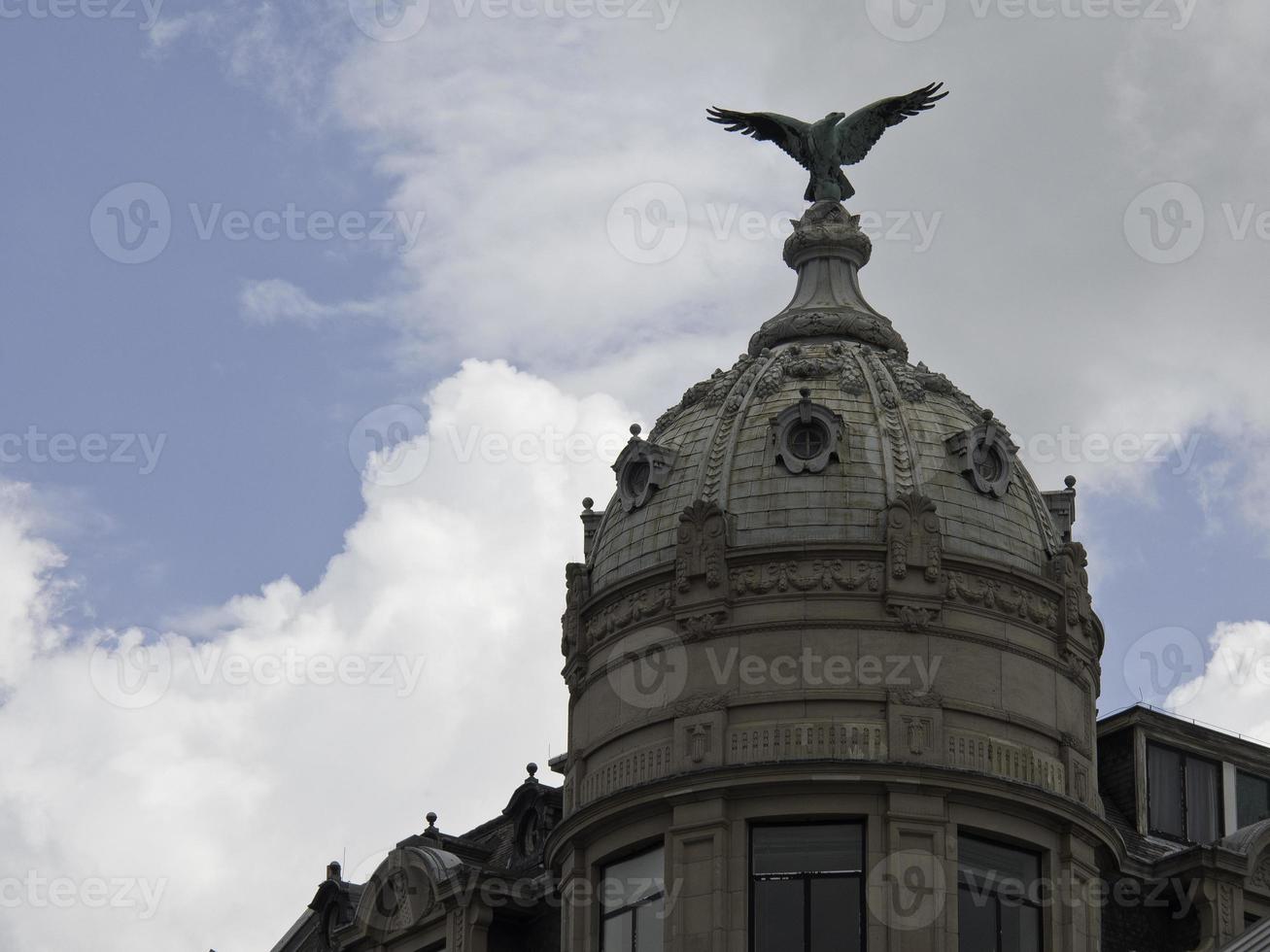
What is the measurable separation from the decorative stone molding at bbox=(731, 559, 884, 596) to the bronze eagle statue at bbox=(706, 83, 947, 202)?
12.0 meters

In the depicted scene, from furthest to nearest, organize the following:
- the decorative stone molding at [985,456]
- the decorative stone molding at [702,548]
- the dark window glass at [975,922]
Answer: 1. the decorative stone molding at [985,456]
2. the decorative stone molding at [702,548]
3. the dark window glass at [975,922]

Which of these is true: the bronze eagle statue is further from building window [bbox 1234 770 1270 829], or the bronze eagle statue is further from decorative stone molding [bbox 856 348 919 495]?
building window [bbox 1234 770 1270 829]

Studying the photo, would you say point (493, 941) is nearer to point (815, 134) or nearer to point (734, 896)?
point (734, 896)

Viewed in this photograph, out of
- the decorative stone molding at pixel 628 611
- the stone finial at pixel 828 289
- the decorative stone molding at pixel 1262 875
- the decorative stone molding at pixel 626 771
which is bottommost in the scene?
the decorative stone molding at pixel 1262 875

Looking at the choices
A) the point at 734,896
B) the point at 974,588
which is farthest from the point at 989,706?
the point at 734,896

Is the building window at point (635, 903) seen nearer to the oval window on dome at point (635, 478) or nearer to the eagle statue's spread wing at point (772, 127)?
the oval window on dome at point (635, 478)

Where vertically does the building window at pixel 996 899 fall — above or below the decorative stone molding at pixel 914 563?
below

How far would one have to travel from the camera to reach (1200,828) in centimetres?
6912

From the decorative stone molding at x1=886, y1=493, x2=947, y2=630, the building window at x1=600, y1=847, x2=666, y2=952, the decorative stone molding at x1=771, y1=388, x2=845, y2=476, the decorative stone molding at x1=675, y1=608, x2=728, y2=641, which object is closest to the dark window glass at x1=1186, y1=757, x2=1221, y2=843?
the decorative stone molding at x1=886, y1=493, x2=947, y2=630

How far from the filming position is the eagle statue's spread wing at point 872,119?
7206 cm

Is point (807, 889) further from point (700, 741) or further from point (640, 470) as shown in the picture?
point (640, 470)

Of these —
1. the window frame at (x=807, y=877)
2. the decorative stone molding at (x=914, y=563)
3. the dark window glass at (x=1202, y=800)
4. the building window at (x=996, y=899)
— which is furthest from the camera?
the dark window glass at (x=1202, y=800)

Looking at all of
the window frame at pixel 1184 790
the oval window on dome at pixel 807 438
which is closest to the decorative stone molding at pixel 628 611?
the oval window on dome at pixel 807 438

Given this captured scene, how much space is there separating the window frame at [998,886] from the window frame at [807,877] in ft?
6.14
